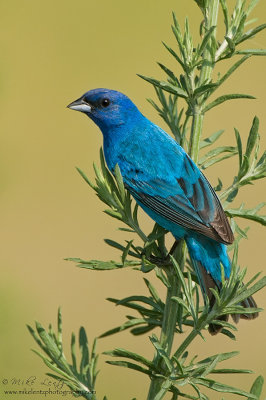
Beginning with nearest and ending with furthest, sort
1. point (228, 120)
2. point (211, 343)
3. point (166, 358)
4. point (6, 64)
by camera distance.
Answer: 1. point (166, 358)
2. point (6, 64)
3. point (211, 343)
4. point (228, 120)

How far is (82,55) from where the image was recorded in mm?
9688

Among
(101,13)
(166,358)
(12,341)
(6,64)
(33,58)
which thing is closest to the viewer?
(166,358)

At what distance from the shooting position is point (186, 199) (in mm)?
2363

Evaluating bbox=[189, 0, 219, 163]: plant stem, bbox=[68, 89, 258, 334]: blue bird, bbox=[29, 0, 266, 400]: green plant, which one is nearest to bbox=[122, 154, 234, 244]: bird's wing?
bbox=[68, 89, 258, 334]: blue bird

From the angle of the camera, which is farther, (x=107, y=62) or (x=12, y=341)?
(x=107, y=62)

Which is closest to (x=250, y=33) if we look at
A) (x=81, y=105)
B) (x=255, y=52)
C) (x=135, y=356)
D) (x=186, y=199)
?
(x=255, y=52)

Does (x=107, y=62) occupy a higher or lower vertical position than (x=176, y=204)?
higher

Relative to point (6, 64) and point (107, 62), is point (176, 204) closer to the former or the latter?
point (6, 64)

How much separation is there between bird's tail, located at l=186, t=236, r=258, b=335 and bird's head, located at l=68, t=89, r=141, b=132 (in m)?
0.99

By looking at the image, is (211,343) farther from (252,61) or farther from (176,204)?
(252,61)

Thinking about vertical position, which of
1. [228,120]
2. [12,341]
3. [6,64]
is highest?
[228,120]

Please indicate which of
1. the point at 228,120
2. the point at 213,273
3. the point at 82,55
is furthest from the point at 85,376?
the point at 82,55

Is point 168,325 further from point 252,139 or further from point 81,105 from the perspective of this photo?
point 81,105

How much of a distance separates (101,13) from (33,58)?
165 cm
